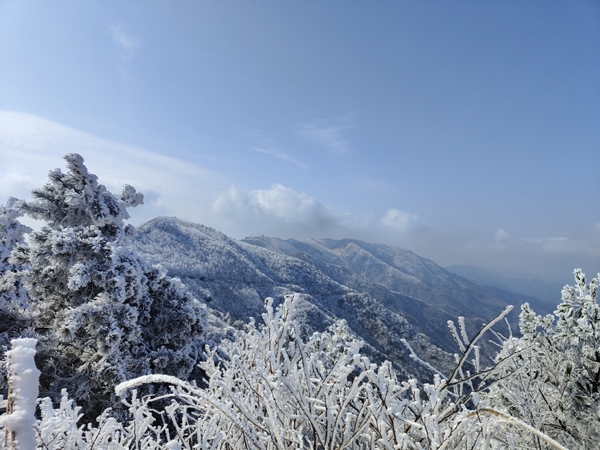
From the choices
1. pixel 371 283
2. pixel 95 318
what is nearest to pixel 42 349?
pixel 95 318

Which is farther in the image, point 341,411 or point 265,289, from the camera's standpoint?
point 265,289

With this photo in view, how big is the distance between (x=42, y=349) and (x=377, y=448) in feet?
34.8

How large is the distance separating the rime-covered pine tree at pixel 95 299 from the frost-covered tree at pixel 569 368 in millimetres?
8629

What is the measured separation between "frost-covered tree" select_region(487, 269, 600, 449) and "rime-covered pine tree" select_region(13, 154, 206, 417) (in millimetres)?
8629

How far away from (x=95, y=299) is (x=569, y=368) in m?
10.3

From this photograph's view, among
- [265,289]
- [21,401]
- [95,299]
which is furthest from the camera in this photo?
[265,289]

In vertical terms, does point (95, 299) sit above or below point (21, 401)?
below

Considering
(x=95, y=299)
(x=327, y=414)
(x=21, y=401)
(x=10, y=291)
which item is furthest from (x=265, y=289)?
(x=21, y=401)

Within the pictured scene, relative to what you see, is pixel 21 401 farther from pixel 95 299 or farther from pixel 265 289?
pixel 265 289

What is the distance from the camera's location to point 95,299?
28.0 feet

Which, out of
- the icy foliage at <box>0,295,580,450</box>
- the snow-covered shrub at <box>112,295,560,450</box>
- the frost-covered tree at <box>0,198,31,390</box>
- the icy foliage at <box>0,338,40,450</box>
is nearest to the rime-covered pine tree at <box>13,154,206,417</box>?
the frost-covered tree at <box>0,198,31,390</box>

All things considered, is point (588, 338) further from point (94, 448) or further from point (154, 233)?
point (154, 233)

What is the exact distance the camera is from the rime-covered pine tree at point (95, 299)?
8.39 meters

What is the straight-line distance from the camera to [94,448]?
1.66m
